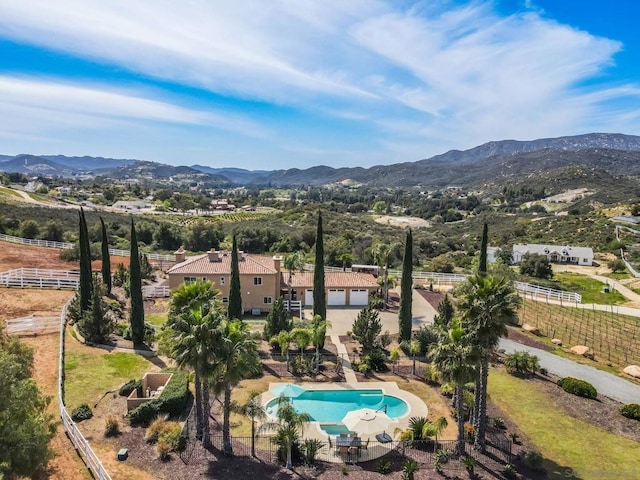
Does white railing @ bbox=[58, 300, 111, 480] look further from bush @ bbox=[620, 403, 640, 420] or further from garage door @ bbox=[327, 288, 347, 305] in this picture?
garage door @ bbox=[327, 288, 347, 305]

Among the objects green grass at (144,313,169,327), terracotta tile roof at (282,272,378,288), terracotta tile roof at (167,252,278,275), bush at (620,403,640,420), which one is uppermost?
terracotta tile roof at (167,252,278,275)

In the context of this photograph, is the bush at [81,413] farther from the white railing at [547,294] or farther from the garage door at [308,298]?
the white railing at [547,294]

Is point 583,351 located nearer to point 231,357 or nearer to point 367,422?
point 367,422

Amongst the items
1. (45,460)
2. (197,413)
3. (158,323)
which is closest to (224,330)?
(197,413)

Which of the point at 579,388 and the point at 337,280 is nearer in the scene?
the point at 579,388

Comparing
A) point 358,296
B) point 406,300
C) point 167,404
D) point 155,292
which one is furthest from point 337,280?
point 167,404

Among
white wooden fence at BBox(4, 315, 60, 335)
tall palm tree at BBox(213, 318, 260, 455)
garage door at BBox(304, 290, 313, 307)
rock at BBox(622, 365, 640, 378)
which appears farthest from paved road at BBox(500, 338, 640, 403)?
white wooden fence at BBox(4, 315, 60, 335)

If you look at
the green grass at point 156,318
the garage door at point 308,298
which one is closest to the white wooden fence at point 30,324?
the green grass at point 156,318
